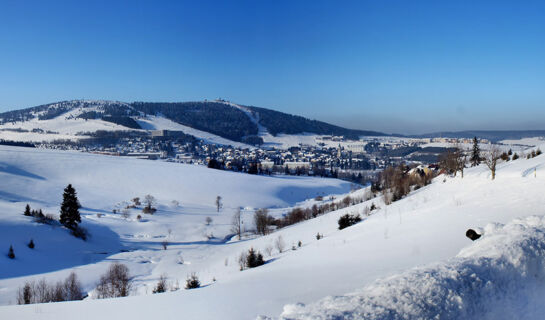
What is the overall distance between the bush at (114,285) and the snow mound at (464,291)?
12.6 m

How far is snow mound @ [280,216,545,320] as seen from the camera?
4.20m

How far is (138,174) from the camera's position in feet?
251

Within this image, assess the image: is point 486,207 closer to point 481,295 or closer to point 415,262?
point 415,262

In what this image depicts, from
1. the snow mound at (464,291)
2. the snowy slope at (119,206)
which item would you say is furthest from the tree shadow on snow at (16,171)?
the snow mound at (464,291)

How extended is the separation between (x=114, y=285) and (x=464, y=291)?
686 inches

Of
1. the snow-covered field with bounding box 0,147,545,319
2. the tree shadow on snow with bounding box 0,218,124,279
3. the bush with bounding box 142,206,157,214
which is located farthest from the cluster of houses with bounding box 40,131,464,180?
the snow-covered field with bounding box 0,147,545,319

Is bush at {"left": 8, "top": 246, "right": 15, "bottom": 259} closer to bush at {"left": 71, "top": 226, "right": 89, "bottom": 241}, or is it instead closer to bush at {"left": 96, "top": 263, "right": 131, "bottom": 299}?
bush at {"left": 71, "top": 226, "right": 89, "bottom": 241}

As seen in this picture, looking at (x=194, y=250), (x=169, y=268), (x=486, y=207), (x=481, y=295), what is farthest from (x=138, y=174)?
(x=481, y=295)

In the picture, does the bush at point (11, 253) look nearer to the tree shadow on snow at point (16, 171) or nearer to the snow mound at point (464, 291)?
the snow mound at point (464, 291)

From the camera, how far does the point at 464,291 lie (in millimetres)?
4770

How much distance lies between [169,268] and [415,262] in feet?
72.6

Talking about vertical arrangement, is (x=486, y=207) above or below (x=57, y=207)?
above

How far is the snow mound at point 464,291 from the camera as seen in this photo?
13.8 ft

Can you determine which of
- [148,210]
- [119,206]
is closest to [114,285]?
[148,210]
